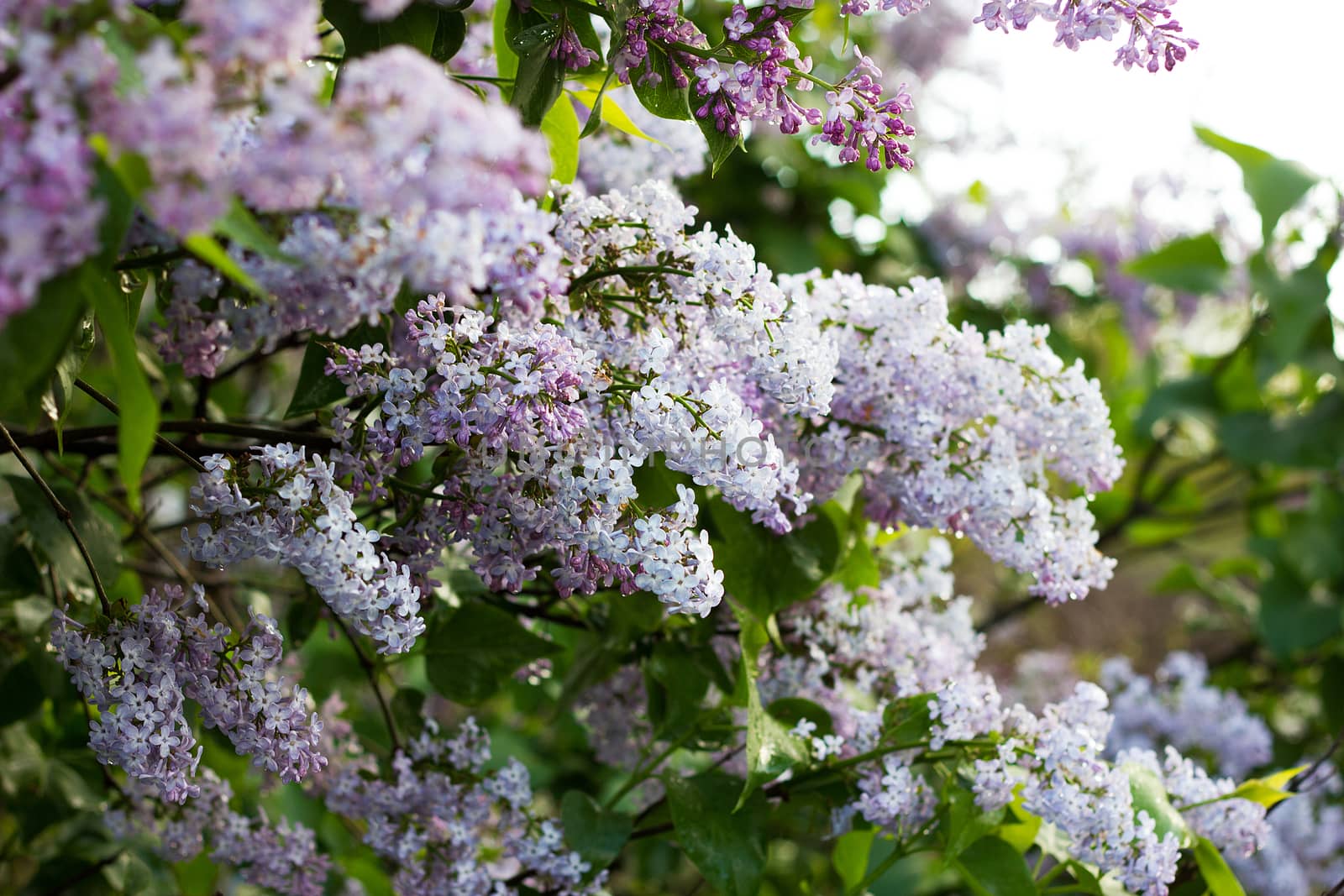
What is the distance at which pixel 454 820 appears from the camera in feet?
2.84

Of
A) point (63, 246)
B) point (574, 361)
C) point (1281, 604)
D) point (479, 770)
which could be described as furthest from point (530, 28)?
point (1281, 604)

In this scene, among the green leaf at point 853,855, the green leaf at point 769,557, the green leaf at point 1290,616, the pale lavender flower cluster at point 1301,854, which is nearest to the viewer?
the green leaf at point 769,557

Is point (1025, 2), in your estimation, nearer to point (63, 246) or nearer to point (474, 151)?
point (474, 151)

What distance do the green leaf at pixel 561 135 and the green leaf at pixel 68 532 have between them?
420 millimetres

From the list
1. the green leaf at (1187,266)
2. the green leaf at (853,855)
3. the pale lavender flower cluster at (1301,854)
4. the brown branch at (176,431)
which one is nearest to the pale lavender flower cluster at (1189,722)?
the pale lavender flower cluster at (1301,854)

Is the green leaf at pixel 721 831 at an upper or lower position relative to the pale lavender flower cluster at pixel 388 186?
lower

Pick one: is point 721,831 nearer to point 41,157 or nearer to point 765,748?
point 765,748

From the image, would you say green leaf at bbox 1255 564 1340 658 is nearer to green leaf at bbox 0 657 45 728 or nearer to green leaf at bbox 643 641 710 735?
green leaf at bbox 643 641 710 735

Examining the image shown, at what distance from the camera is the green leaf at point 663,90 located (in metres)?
0.68

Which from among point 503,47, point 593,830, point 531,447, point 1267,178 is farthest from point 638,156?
point 1267,178

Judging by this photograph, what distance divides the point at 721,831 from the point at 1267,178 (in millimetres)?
1405

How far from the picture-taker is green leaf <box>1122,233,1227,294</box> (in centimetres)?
198

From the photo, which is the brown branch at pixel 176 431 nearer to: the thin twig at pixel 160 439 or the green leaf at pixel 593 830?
the thin twig at pixel 160 439

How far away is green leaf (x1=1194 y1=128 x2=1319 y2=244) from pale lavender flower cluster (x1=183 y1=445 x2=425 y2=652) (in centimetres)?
153
